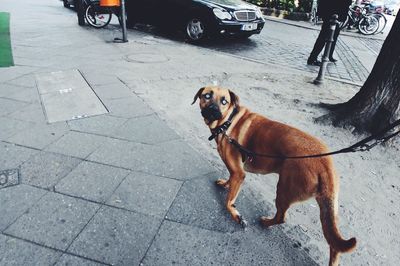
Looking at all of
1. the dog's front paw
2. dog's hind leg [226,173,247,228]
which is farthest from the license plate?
dog's hind leg [226,173,247,228]

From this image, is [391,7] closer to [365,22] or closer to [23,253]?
[365,22]

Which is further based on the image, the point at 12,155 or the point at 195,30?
the point at 195,30

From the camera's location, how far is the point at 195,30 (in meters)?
9.45

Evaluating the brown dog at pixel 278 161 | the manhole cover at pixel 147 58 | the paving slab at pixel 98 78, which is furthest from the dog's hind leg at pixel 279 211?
the manhole cover at pixel 147 58

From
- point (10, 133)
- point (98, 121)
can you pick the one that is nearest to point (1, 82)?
point (10, 133)

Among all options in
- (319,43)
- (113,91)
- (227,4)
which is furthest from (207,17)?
(113,91)

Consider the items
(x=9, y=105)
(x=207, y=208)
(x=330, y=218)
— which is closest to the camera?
(x=330, y=218)

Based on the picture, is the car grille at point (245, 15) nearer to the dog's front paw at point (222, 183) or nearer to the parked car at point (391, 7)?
the dog's front paw at point (222, 183)

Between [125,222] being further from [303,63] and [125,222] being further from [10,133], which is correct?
[303,63]

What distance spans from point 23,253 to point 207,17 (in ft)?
26.5

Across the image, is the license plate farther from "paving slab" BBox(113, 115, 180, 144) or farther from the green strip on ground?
the green strip on ground

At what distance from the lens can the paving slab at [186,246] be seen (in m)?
2.32

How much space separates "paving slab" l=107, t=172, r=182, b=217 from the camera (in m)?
2.81

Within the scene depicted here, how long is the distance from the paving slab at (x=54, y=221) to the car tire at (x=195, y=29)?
7466mm
